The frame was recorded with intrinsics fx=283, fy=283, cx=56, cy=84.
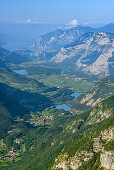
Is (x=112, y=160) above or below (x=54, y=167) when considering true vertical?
above

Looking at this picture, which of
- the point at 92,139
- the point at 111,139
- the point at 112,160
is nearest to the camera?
the point at 112,160

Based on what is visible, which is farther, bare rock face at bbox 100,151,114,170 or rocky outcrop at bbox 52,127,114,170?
rocky outcrop at bbox 52,127,114,170

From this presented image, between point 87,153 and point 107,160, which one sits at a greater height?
point 107,160

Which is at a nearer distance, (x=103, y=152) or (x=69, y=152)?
(x=103, y=152)

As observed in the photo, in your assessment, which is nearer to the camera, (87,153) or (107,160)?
(107,160)

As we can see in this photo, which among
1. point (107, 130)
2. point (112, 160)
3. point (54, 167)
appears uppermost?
point (107, 130)

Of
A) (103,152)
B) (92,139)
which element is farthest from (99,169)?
(92,139)

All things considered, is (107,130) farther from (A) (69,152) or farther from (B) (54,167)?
(B) (54,167)

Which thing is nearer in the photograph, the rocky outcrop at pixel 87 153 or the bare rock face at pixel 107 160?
the bare rock face at pixel 107 160
